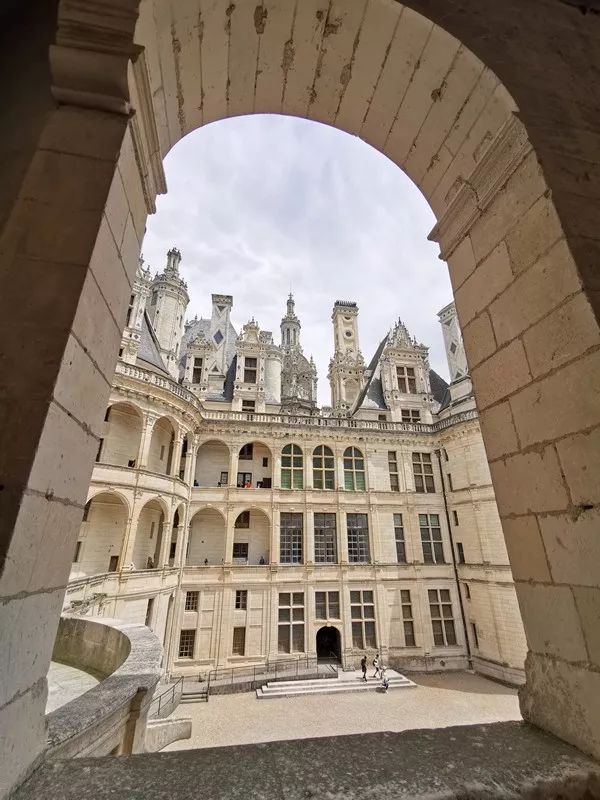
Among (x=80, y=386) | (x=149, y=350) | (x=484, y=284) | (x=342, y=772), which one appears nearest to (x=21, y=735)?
(x=342, y=772)

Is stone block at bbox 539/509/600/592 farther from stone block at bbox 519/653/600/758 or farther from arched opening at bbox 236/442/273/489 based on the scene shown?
arched opening at bbox 236/442/273/489

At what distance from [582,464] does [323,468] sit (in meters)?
18.9

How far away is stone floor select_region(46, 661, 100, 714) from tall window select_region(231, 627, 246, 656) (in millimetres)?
13422

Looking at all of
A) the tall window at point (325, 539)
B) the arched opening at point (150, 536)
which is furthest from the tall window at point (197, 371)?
the tall window at point (325, 539)

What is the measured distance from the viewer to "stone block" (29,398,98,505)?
4.47ft

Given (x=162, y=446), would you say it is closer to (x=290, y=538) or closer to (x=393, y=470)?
(x=290, y=538)

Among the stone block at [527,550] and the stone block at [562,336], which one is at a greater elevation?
the stone block at [562,336]

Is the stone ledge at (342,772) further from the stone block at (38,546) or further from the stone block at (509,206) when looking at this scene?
the stone block at (509,206)

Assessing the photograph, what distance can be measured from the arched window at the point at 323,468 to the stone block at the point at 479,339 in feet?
59.3

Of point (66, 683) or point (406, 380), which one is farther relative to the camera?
point (406, 380)

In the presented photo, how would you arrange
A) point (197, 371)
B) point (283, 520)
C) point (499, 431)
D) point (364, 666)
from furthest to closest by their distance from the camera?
point (197, 371) → point (283, 520) → point (364, 666) → point (499, 431)

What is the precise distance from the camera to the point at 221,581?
17.5 meters

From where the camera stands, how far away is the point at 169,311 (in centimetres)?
2244

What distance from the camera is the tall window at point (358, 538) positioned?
19.2 m
